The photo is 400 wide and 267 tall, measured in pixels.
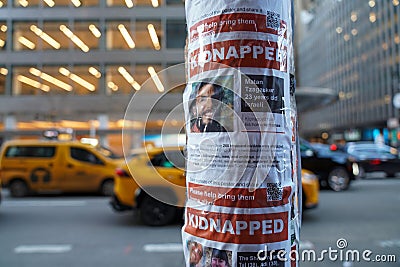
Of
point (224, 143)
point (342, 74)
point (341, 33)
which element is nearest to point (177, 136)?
point (224, 143)

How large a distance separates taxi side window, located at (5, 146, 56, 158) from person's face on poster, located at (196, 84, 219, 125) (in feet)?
33.7

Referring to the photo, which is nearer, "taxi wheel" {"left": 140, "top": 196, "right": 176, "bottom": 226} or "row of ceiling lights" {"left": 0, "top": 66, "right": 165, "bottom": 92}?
"taxi wheel" {"left": 140, "top": 196, "right": 176, "bottom": 226}

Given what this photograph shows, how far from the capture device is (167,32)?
23062 mm

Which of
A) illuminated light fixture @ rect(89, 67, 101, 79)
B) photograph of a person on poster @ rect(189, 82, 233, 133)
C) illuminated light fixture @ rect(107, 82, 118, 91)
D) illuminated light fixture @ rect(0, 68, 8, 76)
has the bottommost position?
photograph of a person on poster @ rect(189, 82, 233, 133)

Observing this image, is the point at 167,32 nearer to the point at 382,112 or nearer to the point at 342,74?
the point at 382,112

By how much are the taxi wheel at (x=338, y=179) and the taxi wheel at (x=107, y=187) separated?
727 cm

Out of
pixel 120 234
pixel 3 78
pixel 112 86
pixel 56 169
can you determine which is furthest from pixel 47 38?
pixel 120 234

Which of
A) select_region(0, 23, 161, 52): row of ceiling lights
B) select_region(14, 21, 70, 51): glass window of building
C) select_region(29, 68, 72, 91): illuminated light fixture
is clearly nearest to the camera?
select_region(14, 21, 70, 51): glass window of building

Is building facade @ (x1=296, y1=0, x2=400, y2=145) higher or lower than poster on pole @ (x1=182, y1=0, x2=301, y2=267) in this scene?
A: higher

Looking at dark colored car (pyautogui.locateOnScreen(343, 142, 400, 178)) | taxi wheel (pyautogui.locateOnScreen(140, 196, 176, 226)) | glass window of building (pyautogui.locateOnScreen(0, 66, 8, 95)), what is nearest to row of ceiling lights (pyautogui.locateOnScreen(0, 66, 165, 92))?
glass window of building (pyautogui.locateOnScreen(0, 66, 8, 95))

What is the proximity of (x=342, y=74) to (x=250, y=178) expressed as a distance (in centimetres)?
7558

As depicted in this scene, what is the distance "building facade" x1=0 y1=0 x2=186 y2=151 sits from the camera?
67.1 ft

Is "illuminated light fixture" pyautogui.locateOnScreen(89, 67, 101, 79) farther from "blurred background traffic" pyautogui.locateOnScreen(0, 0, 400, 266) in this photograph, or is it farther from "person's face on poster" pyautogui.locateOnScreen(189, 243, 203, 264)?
"person's face on poster" pyautogui.locateOnScreen(189, 243, 203, 264)

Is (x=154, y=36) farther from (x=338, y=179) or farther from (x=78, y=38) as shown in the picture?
(x=338, y=179)
